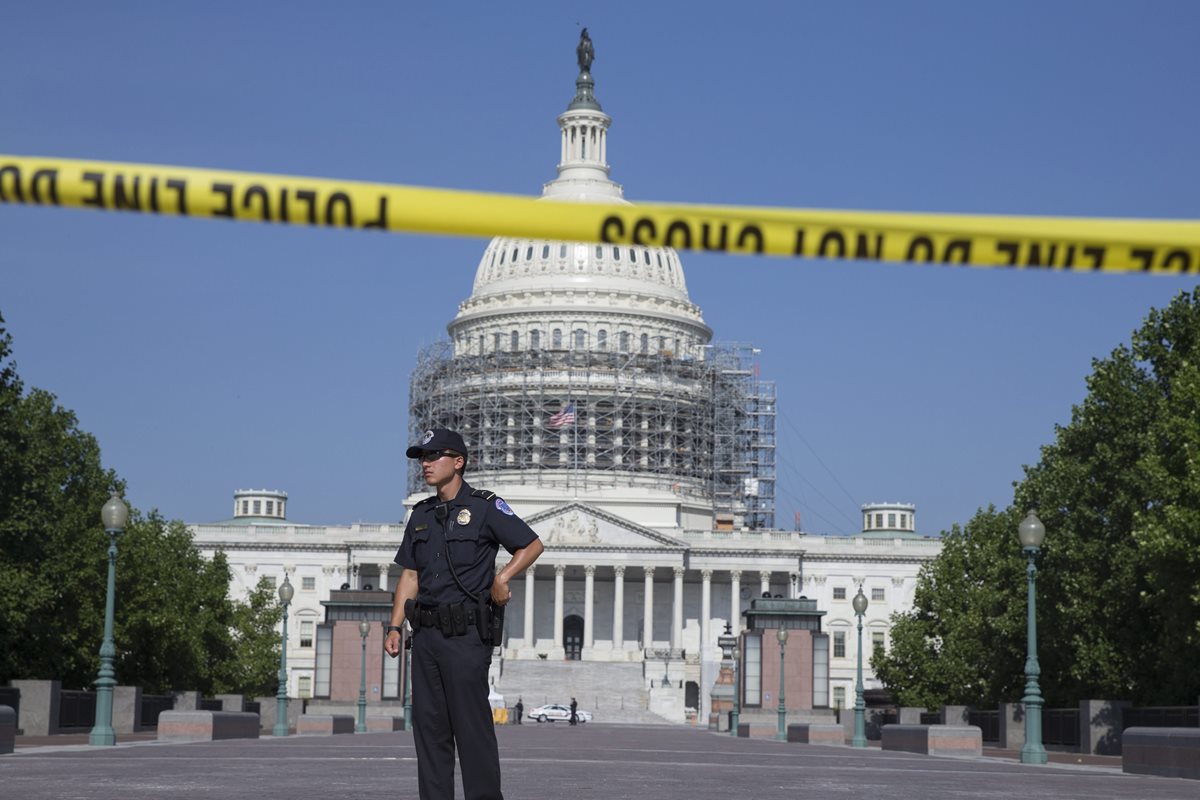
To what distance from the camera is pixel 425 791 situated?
12.2m

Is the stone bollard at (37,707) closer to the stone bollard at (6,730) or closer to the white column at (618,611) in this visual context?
the stone bollard at (6,730)

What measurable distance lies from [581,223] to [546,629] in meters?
158

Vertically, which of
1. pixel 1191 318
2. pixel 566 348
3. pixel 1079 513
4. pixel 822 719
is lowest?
pixel 822 719

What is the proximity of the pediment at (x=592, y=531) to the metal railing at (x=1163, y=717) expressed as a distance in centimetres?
10744

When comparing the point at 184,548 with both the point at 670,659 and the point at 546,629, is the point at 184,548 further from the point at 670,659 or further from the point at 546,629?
the point at 546,629

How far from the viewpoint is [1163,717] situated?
4647 cm

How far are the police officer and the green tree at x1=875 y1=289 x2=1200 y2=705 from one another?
3584 cm

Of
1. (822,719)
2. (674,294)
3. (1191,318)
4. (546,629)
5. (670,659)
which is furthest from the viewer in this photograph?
(674,294)

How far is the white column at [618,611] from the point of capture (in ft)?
513

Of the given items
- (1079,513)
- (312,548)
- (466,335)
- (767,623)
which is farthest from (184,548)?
(466,335)

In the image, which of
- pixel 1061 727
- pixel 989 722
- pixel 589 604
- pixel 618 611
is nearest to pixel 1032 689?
pixel 1061 727

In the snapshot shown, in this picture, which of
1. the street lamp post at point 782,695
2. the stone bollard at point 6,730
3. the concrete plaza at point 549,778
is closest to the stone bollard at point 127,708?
the concrete plaza at point 549,778

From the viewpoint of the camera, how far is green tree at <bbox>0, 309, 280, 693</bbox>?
56594 mm

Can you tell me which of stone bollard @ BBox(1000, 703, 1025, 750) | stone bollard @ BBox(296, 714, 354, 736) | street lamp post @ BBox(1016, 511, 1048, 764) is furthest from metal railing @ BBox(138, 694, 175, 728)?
street lamp post @ BBox(1016, 511, 1048, 764)
